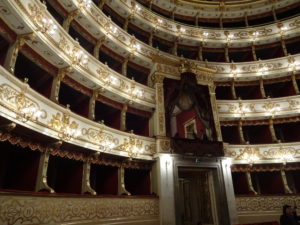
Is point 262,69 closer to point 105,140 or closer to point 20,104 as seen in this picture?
point 105,140

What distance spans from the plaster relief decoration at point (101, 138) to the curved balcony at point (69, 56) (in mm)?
2078

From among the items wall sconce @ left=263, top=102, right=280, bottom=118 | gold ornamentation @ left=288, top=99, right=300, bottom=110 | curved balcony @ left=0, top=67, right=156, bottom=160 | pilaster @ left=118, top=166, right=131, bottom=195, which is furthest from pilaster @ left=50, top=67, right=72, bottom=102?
gold ornamentation @ left=288, top=99, right=300, bottom=110

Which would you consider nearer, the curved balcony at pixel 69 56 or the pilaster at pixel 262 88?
the curved balcony at pixel 69 56

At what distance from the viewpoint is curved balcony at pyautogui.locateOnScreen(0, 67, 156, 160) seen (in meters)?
5.19

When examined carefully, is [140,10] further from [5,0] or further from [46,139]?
[46,139]

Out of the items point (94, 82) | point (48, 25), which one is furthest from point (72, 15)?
point (94, 82)

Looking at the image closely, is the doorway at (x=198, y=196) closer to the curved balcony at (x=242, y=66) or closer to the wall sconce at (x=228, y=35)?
the curved balcony at (x=242, y=66)

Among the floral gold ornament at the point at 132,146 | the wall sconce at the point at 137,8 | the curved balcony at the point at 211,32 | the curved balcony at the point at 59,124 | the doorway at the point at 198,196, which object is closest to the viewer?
the curved balcony at the point at 59,124

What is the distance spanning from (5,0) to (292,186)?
14.5 meters

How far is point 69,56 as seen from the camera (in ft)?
25.6

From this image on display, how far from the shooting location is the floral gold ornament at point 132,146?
918 centimetres

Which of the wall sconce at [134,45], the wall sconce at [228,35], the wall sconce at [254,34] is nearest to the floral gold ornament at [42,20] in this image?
the wall sconce at [134,45]

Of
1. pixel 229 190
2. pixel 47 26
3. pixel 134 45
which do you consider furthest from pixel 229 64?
pixel 47 26

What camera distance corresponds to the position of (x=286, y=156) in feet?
37.0
